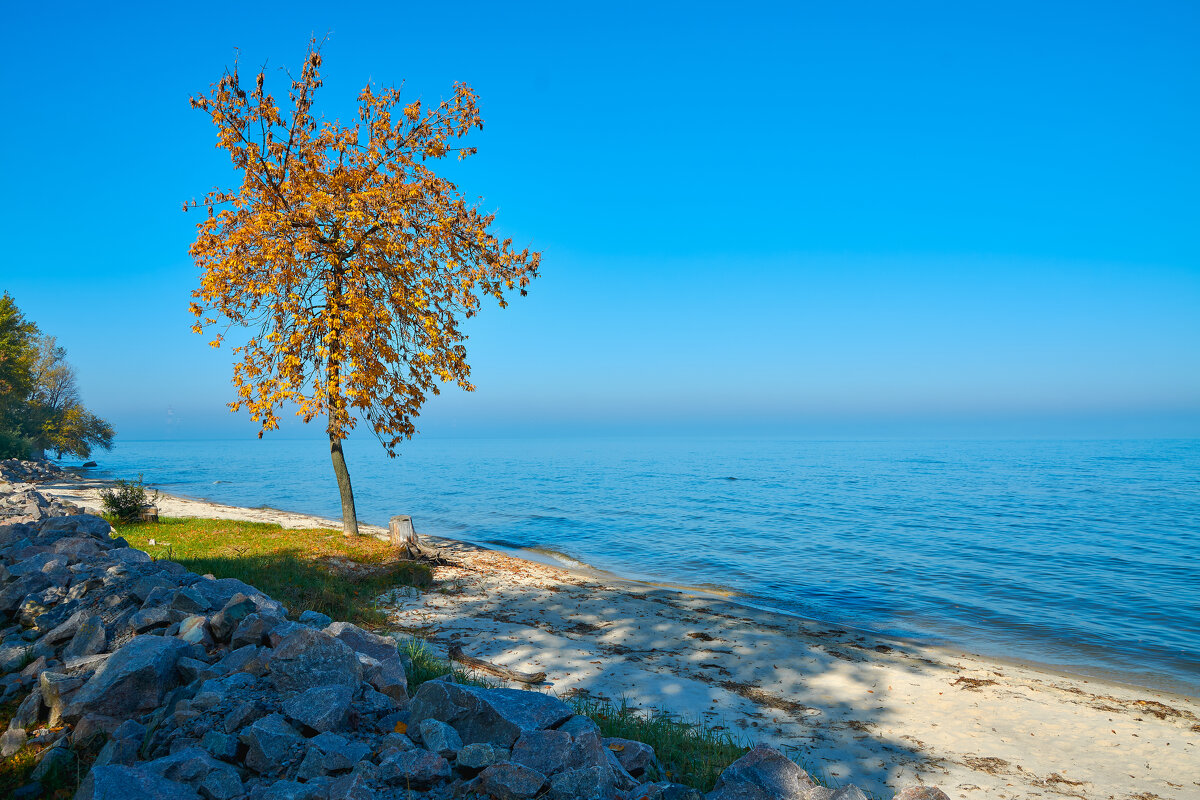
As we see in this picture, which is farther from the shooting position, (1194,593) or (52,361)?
(52,361)

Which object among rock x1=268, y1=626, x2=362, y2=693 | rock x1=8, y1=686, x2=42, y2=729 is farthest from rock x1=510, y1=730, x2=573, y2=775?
rock x1=8, y1=686, x2=42, y2=729

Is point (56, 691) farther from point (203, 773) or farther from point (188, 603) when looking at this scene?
point (203, 773)

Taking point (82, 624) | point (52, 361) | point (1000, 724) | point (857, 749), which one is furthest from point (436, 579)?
point (52, 361)

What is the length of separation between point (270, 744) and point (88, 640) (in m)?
3.13

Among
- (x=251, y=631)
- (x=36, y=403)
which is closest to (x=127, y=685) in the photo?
(x=251, y=631)

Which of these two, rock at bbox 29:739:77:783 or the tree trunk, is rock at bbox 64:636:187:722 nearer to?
rock at bbox 29:739:77:783

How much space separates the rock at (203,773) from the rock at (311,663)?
2.68ft

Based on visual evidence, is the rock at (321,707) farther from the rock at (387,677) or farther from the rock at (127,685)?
the rock at (127,685)

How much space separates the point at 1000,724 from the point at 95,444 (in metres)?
72.1

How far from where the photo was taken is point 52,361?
193 feet

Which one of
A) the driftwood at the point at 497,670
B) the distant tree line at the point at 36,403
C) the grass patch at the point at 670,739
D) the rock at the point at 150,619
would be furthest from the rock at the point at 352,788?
the distant tree line at the point at 36,403

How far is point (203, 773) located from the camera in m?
3.56

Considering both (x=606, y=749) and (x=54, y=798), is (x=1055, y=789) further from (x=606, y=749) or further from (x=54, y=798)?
(x=54, y=798)

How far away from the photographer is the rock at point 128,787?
3.24m
